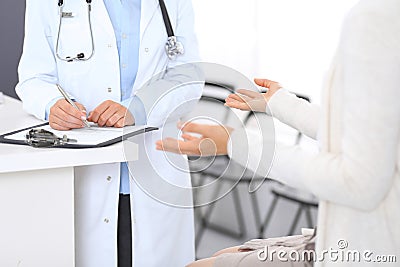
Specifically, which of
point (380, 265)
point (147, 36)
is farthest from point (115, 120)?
point (380, 265)

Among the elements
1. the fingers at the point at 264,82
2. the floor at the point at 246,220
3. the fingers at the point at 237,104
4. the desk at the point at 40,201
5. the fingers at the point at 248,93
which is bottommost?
the floor at the point at 246,220

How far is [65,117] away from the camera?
68.1 inches

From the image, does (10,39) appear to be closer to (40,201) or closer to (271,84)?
(40,201)

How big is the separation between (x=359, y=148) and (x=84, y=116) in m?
0.79

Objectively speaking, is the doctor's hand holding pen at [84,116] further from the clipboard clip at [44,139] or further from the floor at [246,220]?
the floor at [246,220]

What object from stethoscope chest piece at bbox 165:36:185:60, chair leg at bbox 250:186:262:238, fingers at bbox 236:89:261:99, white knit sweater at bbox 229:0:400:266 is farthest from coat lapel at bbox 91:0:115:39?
chair leg at bbox 250:186:262:238

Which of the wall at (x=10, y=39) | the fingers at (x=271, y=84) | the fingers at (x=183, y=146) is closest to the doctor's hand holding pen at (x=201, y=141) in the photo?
the fingers at (x=183, y=146)

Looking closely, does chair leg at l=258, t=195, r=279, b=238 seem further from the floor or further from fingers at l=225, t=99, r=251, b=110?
fingers at l=225, t=99, r=251, b=110

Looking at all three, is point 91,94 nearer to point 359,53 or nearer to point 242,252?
point 242,252

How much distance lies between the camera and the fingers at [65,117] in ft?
5.67

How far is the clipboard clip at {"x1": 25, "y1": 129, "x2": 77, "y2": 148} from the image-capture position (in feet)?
5.25

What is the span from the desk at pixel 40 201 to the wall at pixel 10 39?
149 centimetres

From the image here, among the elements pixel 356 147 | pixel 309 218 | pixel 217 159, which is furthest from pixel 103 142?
pixel 309 218

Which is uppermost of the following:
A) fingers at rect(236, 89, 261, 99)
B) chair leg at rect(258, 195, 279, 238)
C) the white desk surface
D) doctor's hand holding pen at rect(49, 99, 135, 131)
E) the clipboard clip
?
fingers at rect(236, 89, 261, 99)
